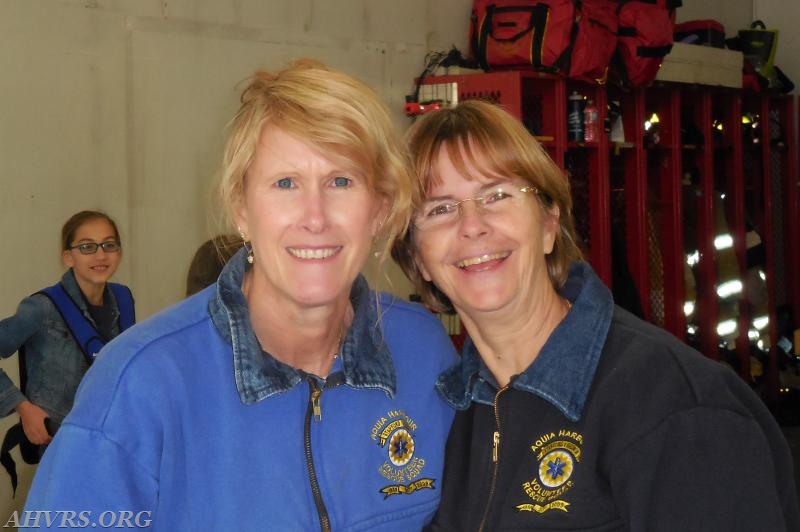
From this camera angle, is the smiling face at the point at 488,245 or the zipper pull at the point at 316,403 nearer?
the zipper pull at the point at 316,403

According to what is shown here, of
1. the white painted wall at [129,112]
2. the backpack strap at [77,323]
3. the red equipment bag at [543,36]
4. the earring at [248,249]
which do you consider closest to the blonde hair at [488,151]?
the earring at [248,249]

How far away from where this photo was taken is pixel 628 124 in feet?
22.5

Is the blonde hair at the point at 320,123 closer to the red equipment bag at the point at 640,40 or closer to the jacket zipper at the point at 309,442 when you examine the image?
the jacket zipper at the point at 309,442

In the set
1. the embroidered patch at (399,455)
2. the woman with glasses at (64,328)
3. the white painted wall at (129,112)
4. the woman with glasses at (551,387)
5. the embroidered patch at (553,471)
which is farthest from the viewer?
the white painted wall at (129,112)

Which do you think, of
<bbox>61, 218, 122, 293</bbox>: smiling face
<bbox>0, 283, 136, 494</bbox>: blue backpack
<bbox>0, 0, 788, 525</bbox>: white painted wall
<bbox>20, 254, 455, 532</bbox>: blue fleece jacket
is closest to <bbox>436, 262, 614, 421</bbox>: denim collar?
<bbox>20, 254, 455, 532</bbox>: blue fleece jacket

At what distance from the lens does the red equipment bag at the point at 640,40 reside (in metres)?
6.30

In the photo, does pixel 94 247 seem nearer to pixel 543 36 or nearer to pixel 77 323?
pixel 77 323

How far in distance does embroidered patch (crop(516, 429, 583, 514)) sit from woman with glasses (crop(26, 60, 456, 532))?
28 centimetres

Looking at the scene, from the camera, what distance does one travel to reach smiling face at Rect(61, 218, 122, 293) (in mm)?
4043

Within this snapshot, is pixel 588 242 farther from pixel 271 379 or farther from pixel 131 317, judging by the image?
pixel 271 379

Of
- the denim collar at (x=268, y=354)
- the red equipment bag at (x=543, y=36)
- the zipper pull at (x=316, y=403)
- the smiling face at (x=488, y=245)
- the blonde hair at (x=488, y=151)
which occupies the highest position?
the red equipment bag at (x=543, y=36)

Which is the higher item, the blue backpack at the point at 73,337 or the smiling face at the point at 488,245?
the smiling face at the point at 488,245

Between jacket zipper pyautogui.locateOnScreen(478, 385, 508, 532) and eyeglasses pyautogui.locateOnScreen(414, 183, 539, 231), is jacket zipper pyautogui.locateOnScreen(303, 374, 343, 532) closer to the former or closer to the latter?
jacket zipper pyautogui.locateOnScreen(478, 385, 508, 532)

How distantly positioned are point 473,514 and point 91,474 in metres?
0.73
